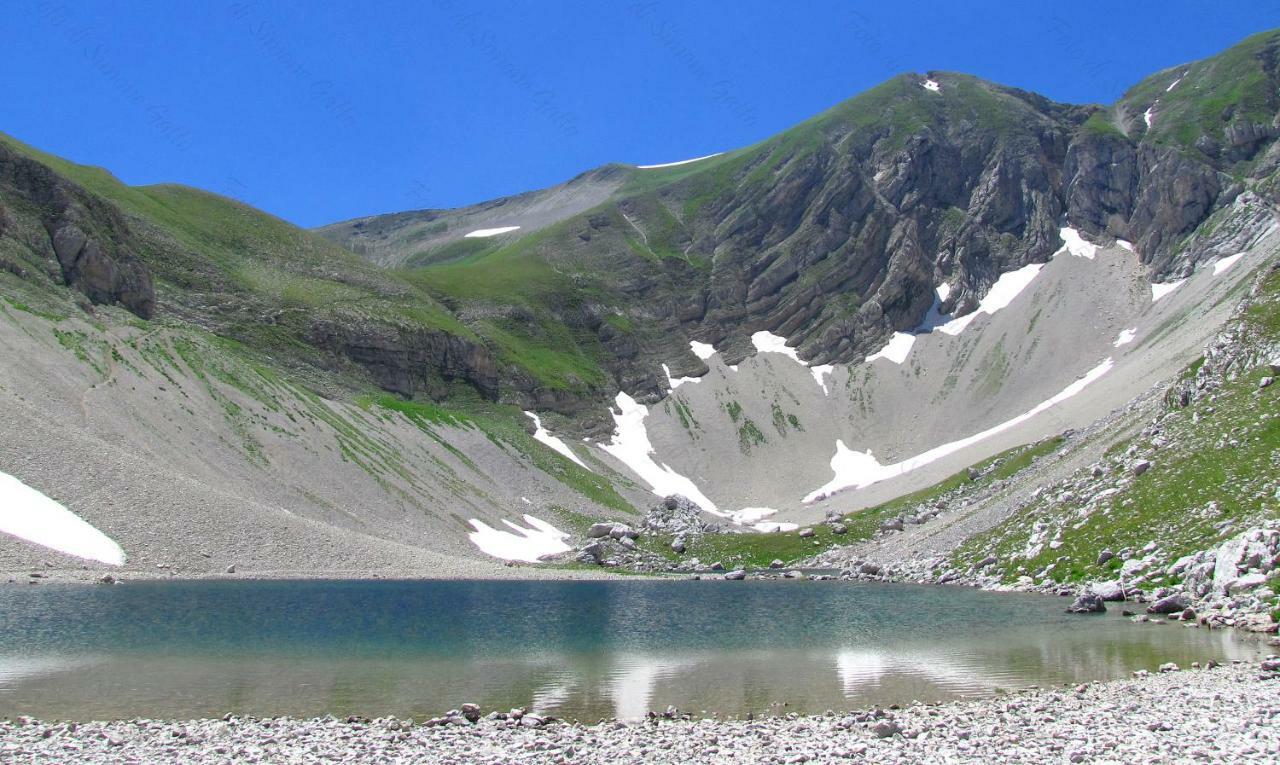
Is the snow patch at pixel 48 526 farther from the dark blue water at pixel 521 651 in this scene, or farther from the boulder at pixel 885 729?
the boulder at pixel 885 729

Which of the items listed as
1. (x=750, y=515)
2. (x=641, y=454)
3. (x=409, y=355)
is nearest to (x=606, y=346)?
(x=641, y=454)

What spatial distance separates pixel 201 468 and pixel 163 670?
48641 mm

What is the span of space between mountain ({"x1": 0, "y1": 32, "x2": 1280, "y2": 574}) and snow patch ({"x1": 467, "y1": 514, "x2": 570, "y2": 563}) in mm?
1067

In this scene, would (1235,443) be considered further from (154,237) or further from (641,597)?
(154,237)

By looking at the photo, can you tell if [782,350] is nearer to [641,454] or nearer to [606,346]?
[606,346]

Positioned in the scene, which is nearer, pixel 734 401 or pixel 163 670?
pixel 163 670

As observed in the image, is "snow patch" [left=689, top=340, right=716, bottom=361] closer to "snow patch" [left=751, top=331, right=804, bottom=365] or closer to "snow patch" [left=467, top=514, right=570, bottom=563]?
"snow patch" [left=751, top=331, right=804, bottom=365]

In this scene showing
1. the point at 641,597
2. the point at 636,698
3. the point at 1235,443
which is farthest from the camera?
the point at 641,597

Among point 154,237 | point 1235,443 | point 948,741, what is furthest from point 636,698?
point 154,237

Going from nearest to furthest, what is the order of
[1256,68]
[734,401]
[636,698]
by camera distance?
[636,698], [734,401], [1256,68]

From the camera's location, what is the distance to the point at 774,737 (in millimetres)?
18844

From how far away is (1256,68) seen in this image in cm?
18425

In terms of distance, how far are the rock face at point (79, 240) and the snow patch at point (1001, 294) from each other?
139m

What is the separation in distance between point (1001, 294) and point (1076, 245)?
1987cm
